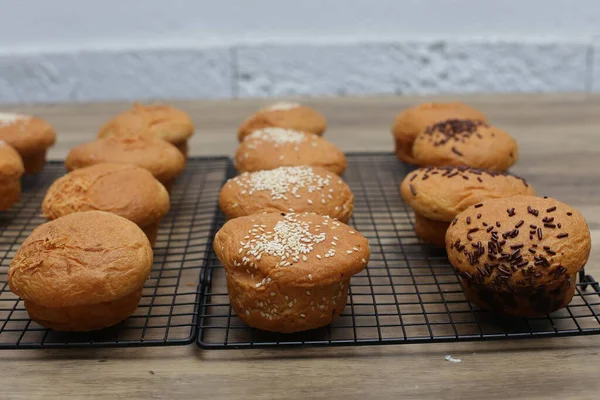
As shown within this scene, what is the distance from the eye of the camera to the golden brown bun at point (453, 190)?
2.47 m

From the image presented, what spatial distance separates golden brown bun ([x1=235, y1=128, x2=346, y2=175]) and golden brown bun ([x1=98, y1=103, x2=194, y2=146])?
0.48 metres

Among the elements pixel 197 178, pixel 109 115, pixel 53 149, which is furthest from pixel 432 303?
pixel 109 115

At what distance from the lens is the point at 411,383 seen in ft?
5.94

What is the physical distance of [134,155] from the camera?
299 centimetres

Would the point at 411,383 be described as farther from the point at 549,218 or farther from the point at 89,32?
the point at 89,32

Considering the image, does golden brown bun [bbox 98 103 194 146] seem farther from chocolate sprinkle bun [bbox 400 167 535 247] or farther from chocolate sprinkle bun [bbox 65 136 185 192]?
chocolate sprinkle bun [bbox 400 167 535 247]

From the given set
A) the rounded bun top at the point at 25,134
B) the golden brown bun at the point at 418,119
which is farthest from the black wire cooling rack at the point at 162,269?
the golden brown bun at the point at 418,119

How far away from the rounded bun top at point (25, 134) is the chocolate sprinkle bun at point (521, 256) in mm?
2257

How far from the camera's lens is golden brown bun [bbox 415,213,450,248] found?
101 inches

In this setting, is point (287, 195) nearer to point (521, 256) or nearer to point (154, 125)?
point (521, 256)

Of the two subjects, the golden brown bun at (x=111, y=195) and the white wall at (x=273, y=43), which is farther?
the white wall at (x=273, y=43)

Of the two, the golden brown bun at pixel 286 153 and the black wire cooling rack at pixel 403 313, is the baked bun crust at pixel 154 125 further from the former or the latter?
the black wire cooling rack at pixel 403 313

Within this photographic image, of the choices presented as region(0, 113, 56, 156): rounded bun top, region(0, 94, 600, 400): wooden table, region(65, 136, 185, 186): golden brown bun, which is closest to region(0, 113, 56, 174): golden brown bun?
region(0, 113, 56, 156): rounded bun top

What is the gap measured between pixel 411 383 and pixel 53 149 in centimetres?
294
